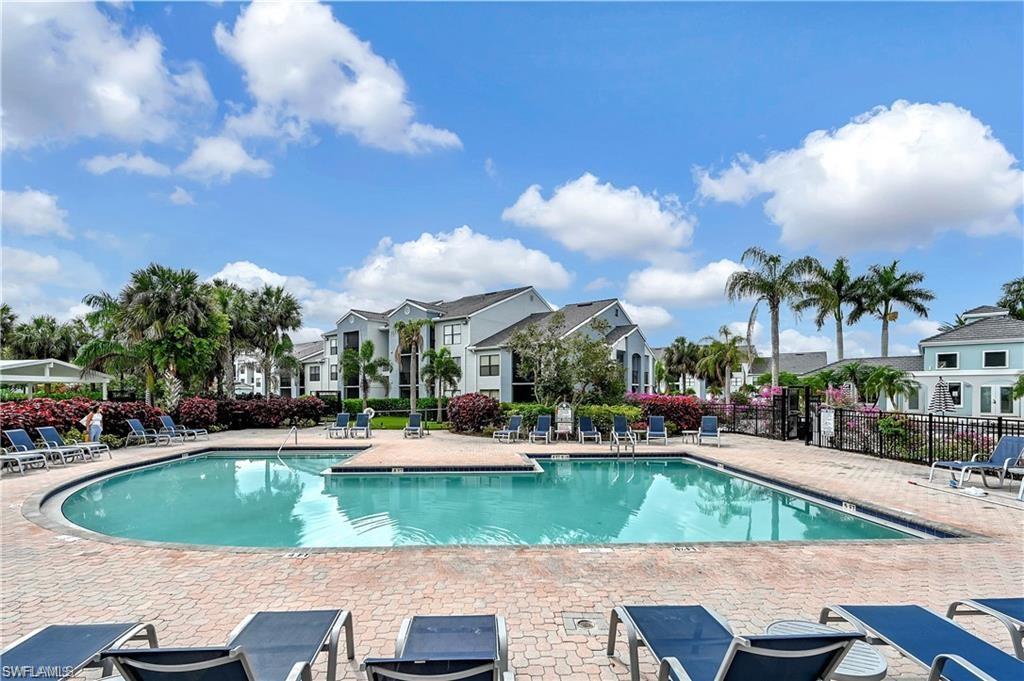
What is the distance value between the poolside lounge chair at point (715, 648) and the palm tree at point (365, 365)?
36977 millimetres

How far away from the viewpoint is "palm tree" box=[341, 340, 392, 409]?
39.3 meters

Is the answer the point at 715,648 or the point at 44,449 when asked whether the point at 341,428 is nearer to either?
the point at 44,449

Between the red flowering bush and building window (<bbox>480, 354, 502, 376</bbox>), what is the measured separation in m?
11.2

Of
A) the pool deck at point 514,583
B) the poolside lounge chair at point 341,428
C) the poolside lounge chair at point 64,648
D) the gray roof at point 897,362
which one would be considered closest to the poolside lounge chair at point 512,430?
the poolside lounge chair at point 341,428

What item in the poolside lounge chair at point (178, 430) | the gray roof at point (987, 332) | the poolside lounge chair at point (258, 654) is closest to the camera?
the poolside lounge chair at point (258, 654)

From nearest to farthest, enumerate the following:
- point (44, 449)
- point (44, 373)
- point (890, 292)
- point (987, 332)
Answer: point (44, 449) < point (44, 373) < point (987, 332) < point (890, 292)

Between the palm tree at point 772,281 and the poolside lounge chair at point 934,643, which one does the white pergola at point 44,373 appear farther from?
the palm tree at point 772,281

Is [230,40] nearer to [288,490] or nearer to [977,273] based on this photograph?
[288,490]

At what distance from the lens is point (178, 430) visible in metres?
20.7

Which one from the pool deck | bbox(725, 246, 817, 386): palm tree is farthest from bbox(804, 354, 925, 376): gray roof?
the pool deck

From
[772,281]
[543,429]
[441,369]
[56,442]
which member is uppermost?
[772,281]

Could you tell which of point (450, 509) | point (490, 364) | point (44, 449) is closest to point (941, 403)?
point (450, 509)

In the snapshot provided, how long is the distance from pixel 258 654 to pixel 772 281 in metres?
30.1

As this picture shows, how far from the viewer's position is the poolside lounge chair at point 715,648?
277cm
